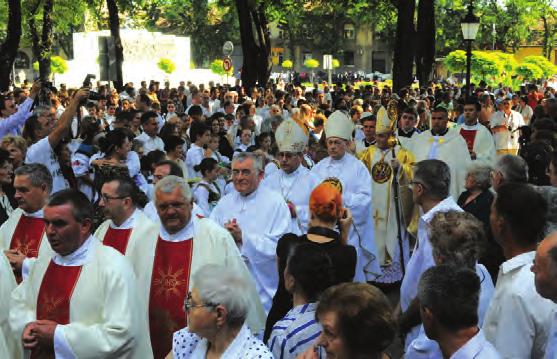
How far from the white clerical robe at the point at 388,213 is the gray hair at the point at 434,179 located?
11.5ft

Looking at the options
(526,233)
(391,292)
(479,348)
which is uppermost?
(526,233)

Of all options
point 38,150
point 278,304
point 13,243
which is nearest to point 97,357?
point 278,304

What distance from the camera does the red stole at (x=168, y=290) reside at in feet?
17.3

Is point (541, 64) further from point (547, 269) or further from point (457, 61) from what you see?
point (547, 269)

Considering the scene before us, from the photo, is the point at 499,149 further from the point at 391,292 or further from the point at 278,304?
the point at 278,304

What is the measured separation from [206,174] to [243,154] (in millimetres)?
1678

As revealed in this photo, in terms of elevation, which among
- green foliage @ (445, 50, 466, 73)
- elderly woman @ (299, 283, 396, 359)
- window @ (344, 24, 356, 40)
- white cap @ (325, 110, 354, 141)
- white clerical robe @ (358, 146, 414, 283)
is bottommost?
white clerical robe @ (358, 146, 414, 283)

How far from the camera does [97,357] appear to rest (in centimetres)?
441

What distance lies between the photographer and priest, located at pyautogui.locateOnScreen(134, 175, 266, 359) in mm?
5230

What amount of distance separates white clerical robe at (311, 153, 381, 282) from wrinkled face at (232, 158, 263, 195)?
1.91 metres

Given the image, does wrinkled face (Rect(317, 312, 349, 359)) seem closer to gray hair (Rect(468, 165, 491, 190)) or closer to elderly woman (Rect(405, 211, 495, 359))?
elderly woman (Rect(405, 211, 495, 359))

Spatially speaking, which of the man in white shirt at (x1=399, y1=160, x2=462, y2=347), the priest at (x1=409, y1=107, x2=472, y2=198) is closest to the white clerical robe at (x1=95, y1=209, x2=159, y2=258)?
the man in white shirt at (x1=399, y1=160, x2=462, y2=347)

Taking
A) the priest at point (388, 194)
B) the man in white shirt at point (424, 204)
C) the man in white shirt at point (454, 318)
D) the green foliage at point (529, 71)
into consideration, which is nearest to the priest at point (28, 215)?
the man in white shirt at point (424, 204)

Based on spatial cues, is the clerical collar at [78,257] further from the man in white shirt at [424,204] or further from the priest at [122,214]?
the man in white shirt at [424,204]
